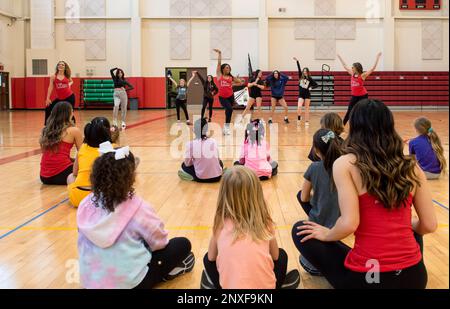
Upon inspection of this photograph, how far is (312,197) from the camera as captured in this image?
11.0ft

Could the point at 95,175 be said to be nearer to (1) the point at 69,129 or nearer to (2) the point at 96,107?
(1) the point at 69,129

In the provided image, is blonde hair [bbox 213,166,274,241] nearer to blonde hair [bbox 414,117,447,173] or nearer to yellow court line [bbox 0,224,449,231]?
yellow court line [bbox 0,224,449,231]

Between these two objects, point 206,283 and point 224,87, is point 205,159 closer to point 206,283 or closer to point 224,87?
point 206,283

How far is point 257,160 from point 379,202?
3.91m

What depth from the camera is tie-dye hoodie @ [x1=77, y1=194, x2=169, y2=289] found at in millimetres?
2494

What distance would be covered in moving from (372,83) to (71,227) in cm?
2021

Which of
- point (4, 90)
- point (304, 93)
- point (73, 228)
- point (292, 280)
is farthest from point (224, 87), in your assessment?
point (4, 90)

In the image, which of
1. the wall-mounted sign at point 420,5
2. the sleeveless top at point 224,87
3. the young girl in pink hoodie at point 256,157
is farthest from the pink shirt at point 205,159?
the wall-mounted sign at point 420,5

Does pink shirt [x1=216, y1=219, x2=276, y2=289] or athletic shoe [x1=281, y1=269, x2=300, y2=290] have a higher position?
pink shirt [x1=216, y1=219, x2=276, y2=289]

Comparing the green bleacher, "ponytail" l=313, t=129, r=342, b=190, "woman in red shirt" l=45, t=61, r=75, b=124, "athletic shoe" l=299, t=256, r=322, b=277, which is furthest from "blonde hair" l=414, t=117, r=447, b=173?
the green bleacher

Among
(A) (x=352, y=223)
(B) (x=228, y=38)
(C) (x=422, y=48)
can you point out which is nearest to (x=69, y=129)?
(A) (x=352, y=223)

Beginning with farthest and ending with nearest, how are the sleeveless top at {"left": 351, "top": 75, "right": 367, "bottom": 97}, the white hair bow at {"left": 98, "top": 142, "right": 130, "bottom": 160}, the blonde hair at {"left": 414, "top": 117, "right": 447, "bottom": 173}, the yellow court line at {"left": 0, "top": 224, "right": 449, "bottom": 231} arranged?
the sleeveless top at {"left": 351, "top": 75, "right": 367, "bottom": 97}
the blonde hair at {"left": 414, "top": 117, "right": 447, "bottom": 173}
the yellow court line at {"left": 0, "top": 224, "right": 449, "bottom": 231}
the white hair bow at {"left": 98, "top": 142, "right": 130, "bottom": 160}

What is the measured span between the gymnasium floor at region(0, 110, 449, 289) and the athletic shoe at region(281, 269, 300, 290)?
9cm

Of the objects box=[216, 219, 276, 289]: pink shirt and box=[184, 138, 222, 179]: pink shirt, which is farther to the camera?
box=[184, 138, 222, 179]: pink shirt
